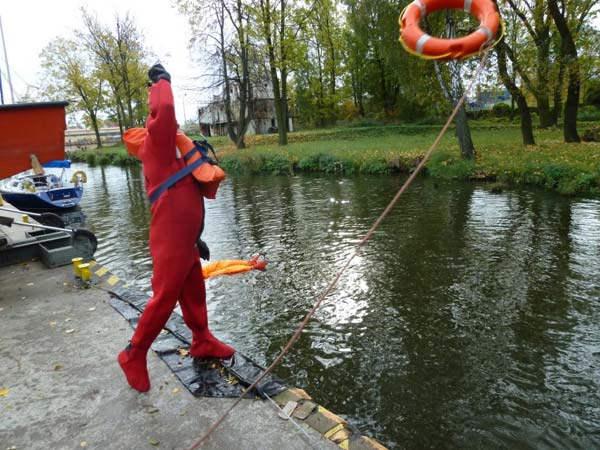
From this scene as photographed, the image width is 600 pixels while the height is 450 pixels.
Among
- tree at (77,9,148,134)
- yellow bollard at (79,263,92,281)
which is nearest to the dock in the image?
yellow bollard at (79,263,92,281)

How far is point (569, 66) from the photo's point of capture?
15211 millimetres

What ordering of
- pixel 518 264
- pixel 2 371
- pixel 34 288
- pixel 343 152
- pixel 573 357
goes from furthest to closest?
pixel 343 152 < pixel 518 264 < pixel 34 288 < pixel 573 357 < pixel 2 371

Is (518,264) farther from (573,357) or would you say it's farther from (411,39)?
(411,39)

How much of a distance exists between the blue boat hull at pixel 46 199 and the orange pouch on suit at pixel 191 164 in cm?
1386

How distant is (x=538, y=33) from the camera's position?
1788cm

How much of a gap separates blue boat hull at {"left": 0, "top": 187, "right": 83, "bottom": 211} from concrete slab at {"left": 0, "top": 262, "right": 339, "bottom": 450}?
1205 cm

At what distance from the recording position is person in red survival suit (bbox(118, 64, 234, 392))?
3.31m

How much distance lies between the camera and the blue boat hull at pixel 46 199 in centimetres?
1535

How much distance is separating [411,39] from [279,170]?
1788 cm

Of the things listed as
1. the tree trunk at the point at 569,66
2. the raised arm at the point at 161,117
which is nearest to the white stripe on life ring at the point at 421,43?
the raised arm at the point at 161,117

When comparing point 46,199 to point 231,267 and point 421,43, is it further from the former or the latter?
point 421,43

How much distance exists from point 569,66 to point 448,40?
14.1 metres

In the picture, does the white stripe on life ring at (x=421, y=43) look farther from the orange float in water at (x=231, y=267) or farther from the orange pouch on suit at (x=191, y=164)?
the orange float in water at (x=231, y=267)

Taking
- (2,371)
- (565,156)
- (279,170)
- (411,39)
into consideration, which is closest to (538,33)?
(565,156)
